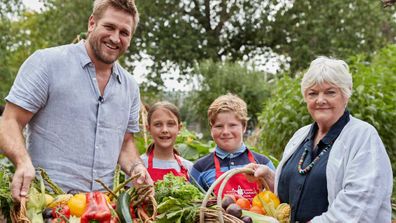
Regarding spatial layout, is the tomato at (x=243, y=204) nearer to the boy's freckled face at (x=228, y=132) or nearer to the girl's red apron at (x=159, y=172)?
the boy's freckled face at (x=228, y=132)

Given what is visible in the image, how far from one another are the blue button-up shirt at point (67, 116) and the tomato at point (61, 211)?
0.55m

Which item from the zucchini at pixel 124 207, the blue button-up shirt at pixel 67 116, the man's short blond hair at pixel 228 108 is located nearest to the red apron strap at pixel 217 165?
the man's short blond hair at pixel 228 108

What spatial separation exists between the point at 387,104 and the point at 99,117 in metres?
4.44

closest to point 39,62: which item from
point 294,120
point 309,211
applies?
point 309,211

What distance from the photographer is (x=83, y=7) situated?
66.1 feet

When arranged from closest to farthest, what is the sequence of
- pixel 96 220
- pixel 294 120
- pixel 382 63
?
pixel 96 220
pixel 294 120
pixel 382 63

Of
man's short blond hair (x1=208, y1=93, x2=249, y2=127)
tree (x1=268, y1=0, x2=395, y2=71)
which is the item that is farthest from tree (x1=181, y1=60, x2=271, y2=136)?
man's short blond hair (x1=208, y1=93, x2=249, y2=127)

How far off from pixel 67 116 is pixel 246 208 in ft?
3.91

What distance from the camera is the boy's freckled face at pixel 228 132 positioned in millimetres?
4152

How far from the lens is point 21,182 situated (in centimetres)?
293

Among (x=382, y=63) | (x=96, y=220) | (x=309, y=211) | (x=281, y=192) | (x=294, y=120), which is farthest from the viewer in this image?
(x=382, y=63)

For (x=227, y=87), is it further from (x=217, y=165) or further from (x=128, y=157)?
(x=128, y=157)

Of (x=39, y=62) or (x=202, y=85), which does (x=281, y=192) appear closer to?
(x=39, y=62)

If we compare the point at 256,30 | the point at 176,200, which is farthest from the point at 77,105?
the point at 256,30
